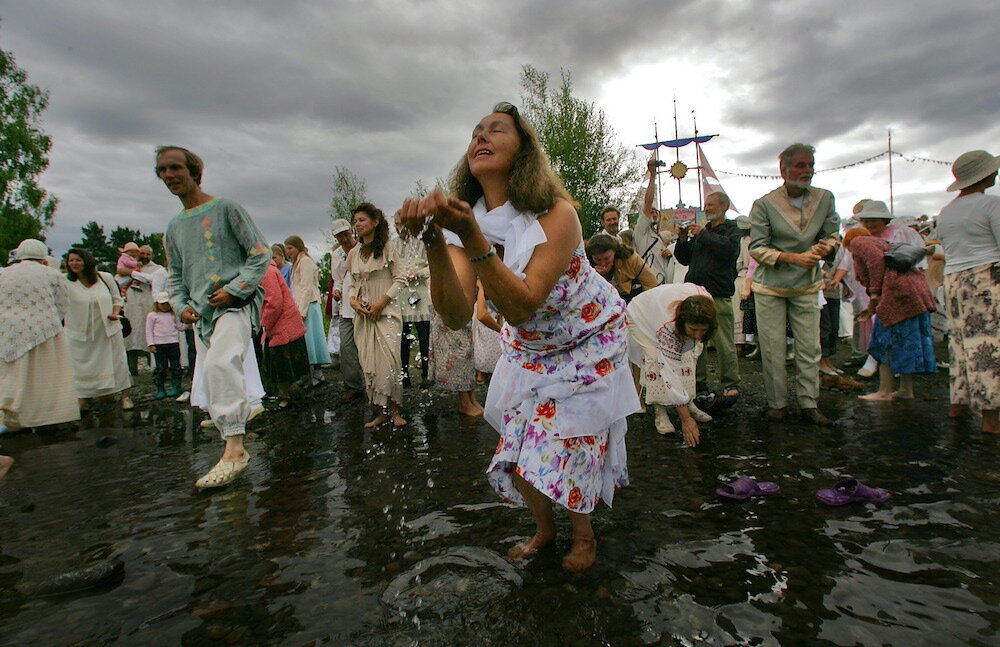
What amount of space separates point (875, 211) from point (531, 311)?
6203 millimetres

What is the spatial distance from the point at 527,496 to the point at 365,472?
6.22 ft

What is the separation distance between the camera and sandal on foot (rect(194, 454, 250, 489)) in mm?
3736

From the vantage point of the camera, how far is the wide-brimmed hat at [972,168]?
14.1ft

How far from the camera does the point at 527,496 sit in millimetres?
2535

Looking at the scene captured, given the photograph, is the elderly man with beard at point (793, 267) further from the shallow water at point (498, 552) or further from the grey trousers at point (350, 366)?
the grey trousers at point (350, 366)

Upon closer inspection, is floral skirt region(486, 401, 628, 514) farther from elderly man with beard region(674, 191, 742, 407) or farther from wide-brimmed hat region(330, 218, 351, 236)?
wide-brimmed hat region(330, 218, 351, 236)

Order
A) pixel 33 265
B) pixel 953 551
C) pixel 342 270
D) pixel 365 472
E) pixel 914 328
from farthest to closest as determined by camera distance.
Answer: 1. pixel 342 270
2. pixel 33 265
3. pixel 914 328
4. pixel 365 472
5. pixel 953 551

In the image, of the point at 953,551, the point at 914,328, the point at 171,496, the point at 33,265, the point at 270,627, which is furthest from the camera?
the point at 33,265

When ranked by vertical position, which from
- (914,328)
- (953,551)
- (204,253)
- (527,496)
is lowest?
(953,551)

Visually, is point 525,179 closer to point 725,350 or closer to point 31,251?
point 725,350

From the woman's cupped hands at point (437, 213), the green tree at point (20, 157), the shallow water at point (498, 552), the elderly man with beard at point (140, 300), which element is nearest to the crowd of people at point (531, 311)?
the woman's cupped hands at point (437, 213)

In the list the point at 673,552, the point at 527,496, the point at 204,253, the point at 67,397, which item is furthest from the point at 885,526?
the point at 67,397

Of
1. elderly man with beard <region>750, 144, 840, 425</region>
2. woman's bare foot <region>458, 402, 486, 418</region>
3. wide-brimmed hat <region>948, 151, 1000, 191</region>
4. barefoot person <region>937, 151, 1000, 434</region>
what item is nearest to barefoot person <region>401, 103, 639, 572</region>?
elderly man with beard <region>750, 144, 840, 425</region>

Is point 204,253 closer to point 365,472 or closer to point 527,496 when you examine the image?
point 365,472
